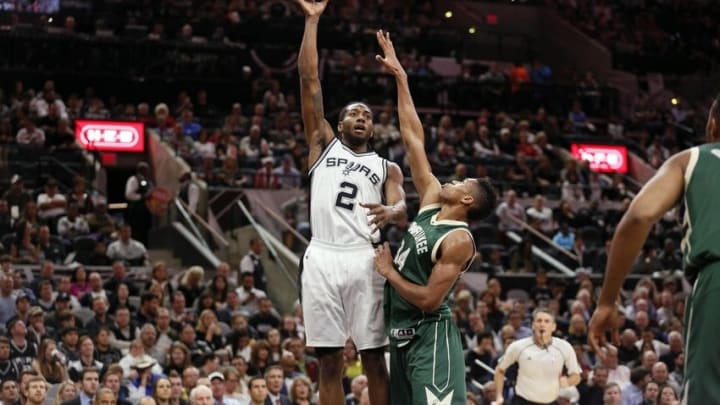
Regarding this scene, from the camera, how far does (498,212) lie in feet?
69.9

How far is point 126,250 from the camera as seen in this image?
17703 mm

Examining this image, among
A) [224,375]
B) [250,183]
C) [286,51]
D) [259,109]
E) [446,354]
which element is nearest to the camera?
[446,354]

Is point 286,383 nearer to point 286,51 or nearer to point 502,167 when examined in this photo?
point 502,167

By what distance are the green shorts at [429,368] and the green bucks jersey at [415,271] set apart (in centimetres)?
6

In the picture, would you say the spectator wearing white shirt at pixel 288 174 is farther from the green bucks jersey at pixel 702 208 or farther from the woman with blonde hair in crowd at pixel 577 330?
the green bucks jersey at pixel 702 208

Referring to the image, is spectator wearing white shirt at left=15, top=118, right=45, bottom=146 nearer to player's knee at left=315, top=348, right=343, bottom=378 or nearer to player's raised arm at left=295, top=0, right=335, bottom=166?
player's raised arm at left=295, top=0, right=335, bottom=166

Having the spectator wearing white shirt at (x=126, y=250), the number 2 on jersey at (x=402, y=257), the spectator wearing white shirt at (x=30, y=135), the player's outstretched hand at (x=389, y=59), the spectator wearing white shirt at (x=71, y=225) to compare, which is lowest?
the spectator wearing white shirt at (x=126, y=250)

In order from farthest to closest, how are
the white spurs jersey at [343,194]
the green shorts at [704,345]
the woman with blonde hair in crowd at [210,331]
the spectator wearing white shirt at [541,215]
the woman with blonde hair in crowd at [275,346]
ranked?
the spectator wearing white shirt at [541,215], the woman with blonde hair in crowd at [210,331], the woman with blonde hair in crowd at [275,346], the white spurs jersey at [343,194], the green shorts at [704,345]

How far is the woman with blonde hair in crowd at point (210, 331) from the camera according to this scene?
598 inches

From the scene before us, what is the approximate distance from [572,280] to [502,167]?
455 cm

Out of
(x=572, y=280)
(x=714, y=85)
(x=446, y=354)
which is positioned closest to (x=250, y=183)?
(x=572, y=280)

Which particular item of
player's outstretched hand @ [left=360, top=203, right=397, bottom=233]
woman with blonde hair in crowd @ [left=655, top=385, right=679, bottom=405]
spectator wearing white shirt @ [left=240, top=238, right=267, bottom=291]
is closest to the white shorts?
player's outstretched hand @ [left=360, top=203, right=397, bottom=233]

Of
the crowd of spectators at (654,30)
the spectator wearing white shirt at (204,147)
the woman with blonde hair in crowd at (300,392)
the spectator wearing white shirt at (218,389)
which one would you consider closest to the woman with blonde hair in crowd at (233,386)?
the spectator wearing white shirt at (218,389)

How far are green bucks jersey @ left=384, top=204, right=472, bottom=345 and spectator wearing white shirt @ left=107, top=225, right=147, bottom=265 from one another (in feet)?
35.0
